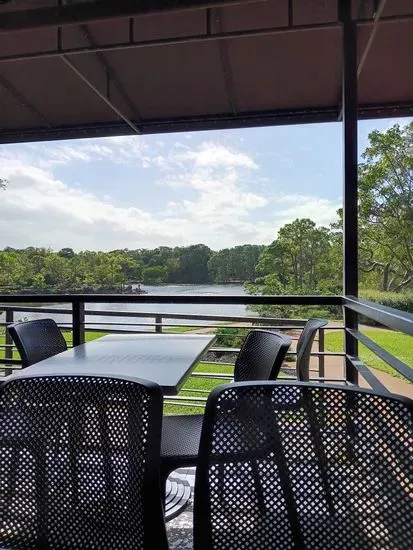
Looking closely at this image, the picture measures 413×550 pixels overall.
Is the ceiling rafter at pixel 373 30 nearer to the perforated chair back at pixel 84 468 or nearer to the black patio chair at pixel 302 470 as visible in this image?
the black patio chair at pixel 302 470

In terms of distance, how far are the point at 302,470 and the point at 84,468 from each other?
1.53ft

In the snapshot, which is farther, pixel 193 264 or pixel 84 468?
pixel 193 264

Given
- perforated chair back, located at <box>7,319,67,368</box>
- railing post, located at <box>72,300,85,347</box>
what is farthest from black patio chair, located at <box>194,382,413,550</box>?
railing post, located at <box>72,300,85,347</box>

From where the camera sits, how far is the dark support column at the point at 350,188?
298 centimetres

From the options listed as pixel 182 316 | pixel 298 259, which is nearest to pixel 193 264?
pixel 182 316

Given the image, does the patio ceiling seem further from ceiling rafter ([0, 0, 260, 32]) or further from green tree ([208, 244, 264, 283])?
green tree ([208, 244, 264, 283])

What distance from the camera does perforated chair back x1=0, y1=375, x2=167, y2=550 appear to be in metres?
0.87

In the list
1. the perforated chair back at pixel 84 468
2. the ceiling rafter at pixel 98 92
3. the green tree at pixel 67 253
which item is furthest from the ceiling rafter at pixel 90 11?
the perforated chair back at pixel 84 468

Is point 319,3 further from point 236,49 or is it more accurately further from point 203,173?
point 203,173

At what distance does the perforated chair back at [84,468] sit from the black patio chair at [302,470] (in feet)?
0.39

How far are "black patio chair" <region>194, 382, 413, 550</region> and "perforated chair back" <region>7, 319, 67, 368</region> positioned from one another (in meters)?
1.80

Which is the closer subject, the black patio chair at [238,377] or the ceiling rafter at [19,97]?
the black patio chair at [238,377]

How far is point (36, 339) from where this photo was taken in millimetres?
2510

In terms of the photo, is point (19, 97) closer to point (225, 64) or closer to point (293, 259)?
point (225, 64)
